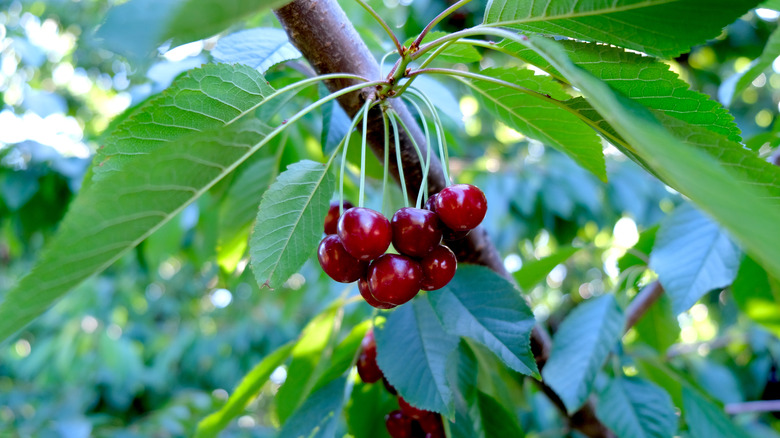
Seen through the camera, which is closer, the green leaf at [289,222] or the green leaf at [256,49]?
the green leaf at [289,222]

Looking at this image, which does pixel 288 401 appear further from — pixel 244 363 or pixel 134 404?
pixel 134 404

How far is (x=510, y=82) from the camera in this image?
61 centimetres

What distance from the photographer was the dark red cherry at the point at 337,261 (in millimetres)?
561

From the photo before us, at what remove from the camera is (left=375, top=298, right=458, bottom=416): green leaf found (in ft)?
2.05

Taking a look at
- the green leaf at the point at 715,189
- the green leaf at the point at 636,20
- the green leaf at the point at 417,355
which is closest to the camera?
the green leaf at the point at 715,189

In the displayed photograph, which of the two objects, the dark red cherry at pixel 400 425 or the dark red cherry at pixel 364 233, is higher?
the dark red cherry at pixel 364 233

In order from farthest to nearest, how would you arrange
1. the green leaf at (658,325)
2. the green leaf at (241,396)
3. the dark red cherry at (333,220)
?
the green leaf at (658,325)
the green leaf at (241,396)
the dark red cherry at (333,220)

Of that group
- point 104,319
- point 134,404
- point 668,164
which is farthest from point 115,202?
point 134,404

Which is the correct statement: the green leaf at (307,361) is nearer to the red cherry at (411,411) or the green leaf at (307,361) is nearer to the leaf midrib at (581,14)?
the red cherry at (411,411)

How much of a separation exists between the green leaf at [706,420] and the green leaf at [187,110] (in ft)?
2.81

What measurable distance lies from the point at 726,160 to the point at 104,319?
19.9 feet

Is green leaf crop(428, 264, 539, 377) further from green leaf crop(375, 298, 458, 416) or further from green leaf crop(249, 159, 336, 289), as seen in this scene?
green leaf crop(249, 159, 336, 289)

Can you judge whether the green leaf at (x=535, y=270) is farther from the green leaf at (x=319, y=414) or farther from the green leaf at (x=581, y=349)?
the green leaf at (x=319, y=414)

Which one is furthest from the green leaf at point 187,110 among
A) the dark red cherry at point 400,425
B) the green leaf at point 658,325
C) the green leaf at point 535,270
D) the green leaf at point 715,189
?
the green leaf at point 658,325
